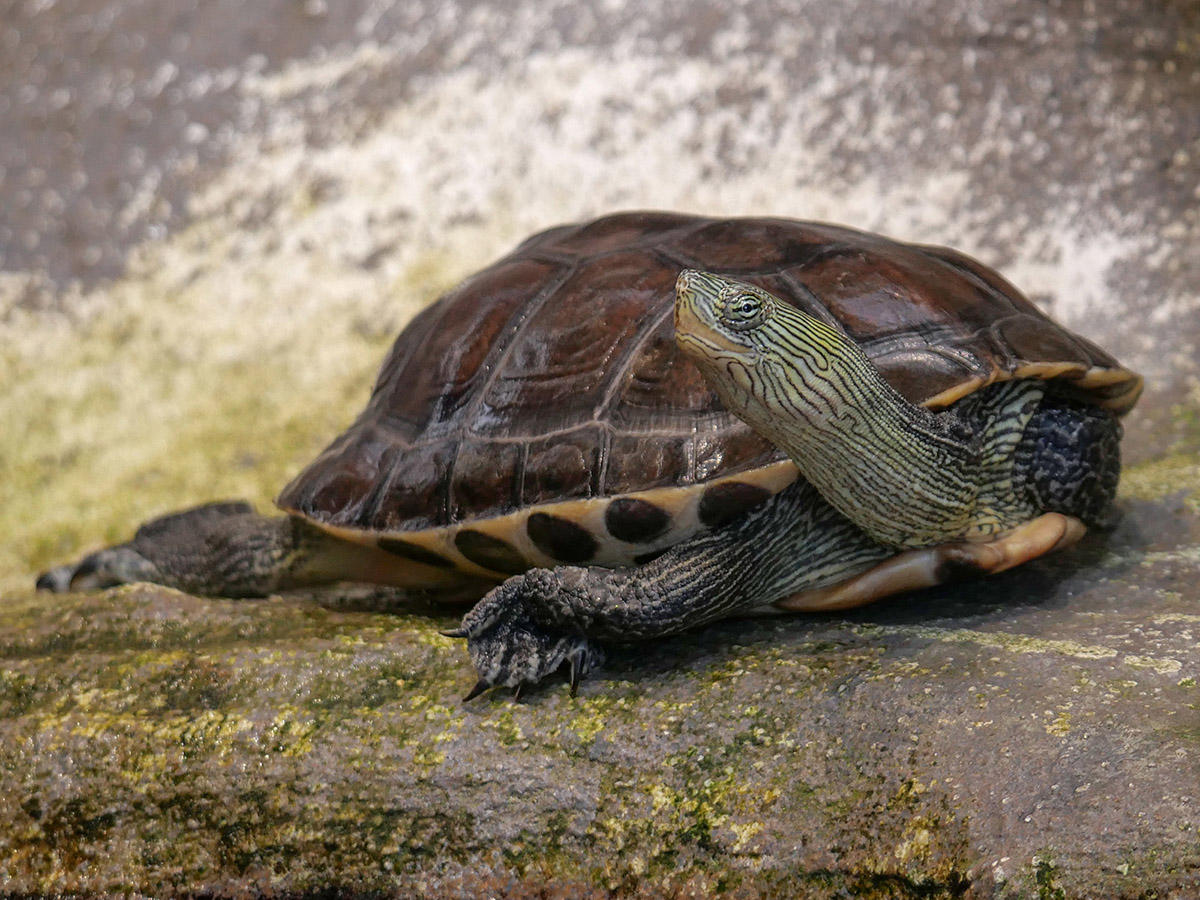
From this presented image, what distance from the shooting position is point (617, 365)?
9.82 feet

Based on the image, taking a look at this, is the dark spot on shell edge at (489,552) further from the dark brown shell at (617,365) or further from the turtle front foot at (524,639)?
the turtle front foot at (524,639)

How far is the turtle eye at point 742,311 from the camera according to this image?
2.37m

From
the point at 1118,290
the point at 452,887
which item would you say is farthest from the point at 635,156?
the point at 452,887

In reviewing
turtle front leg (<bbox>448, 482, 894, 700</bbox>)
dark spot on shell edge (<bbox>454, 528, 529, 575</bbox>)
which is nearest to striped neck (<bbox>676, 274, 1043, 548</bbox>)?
turtle front leg (<bbox>448, 482, 894, 700</bbox>)

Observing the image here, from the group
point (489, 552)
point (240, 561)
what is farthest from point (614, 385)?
point (240, 561)

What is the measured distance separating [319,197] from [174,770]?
438 cm

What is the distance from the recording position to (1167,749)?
7.05 feet

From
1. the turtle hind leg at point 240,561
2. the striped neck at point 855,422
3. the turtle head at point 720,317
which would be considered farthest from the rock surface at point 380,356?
the turtle head at point 720,317

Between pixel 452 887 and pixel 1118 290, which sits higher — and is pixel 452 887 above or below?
below

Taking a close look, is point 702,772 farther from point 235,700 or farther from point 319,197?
point 319,197

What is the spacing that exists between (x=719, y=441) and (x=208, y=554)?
1.98 metres

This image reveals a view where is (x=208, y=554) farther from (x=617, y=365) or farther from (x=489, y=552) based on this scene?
(x=617, y=365)

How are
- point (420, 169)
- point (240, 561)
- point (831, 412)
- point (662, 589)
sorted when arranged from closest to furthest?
point (831, 412)
point (662, 589)
point (240, 561)
point (420, 169)

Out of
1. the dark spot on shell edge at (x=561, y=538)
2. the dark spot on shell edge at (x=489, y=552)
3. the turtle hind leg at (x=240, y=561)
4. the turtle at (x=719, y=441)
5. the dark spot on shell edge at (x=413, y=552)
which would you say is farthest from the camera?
the turtle hind leg at (x=240, y=561)
